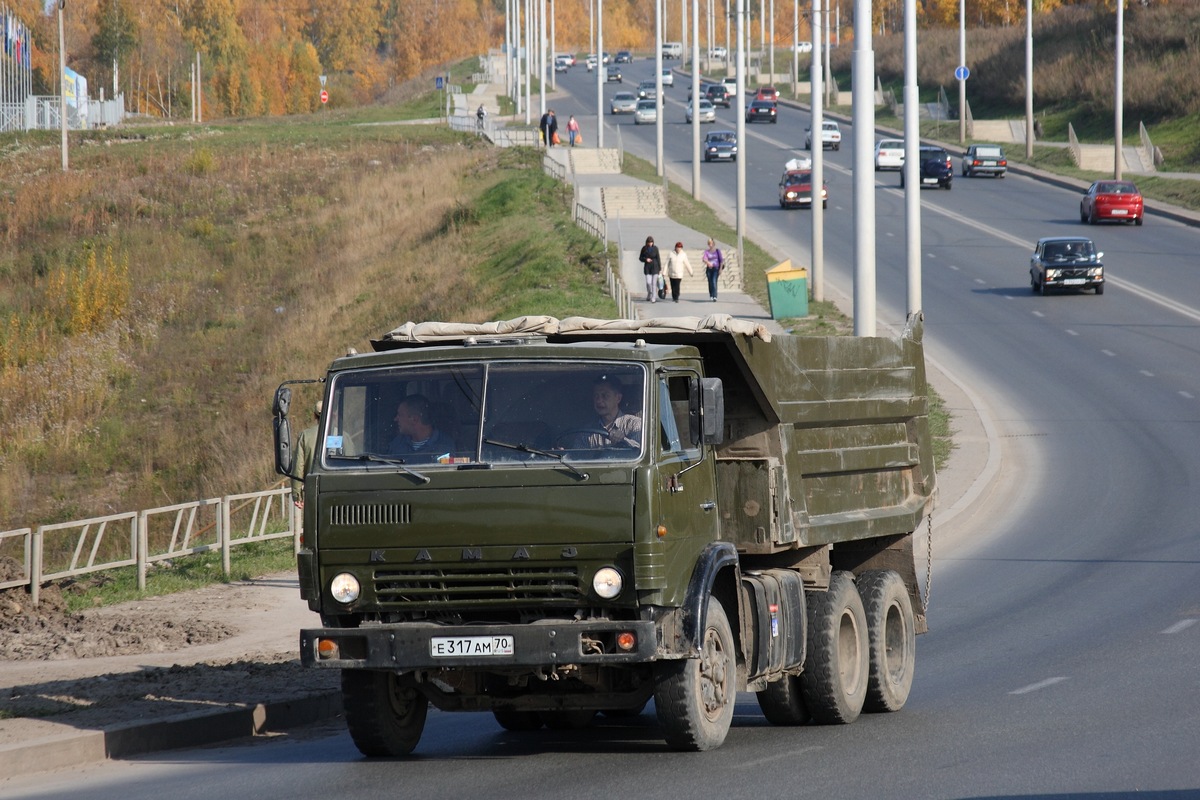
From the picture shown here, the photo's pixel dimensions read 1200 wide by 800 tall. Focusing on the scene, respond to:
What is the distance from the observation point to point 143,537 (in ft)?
56.4

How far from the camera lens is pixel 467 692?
9.11m

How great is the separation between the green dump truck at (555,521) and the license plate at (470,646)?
0.01 m

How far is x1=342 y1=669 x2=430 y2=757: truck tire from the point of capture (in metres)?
9.15

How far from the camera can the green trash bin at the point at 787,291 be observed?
37031 millimetres

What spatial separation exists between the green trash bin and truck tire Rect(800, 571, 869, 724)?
2639 cm

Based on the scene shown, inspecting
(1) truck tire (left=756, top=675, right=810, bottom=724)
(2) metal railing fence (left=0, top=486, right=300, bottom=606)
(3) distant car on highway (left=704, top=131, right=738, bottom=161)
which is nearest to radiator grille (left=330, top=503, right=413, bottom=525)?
(1) truck tire (left=756, top=675, right=810, bottom=724)

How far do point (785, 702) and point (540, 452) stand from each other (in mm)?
3075

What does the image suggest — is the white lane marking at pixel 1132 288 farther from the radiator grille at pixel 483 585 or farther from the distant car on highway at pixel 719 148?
the radiator grille at pixel 483 585

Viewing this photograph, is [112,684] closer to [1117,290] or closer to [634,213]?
[1117,290]

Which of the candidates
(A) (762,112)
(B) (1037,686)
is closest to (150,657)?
(B) (1037,686)

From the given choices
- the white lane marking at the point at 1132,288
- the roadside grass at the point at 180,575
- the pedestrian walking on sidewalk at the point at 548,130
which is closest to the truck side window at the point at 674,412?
the roadside grass at the point at 180,575

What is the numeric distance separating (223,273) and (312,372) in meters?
13.2

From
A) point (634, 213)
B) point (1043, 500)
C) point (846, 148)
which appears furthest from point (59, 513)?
point (846, 148)

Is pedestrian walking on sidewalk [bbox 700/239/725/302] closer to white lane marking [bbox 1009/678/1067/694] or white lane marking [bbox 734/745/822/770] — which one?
white lane marking [bbox 1009/678/1067/694]
